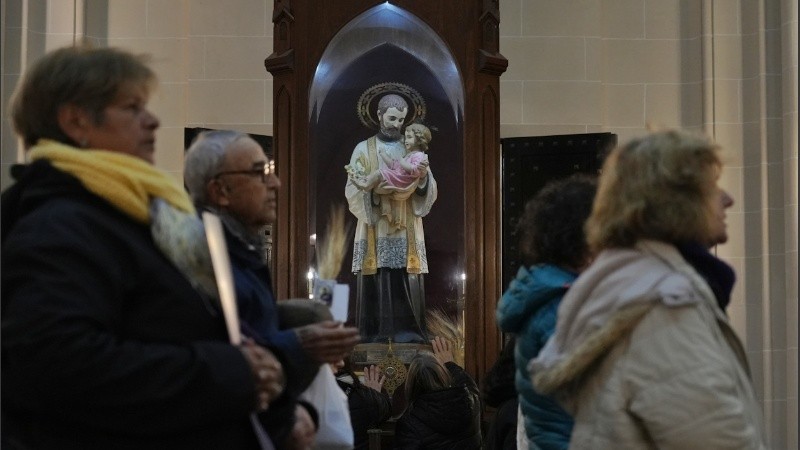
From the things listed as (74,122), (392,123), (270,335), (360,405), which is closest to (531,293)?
(270,335)

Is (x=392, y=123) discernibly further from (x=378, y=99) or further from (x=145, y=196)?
(x=145, y=196)

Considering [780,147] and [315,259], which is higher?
[780,147]

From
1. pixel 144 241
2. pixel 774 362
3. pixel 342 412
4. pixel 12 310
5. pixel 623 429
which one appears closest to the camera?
pixel 12 310

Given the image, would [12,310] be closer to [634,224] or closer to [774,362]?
[634,224]

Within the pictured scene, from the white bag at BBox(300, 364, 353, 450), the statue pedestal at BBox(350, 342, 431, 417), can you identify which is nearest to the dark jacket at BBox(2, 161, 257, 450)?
the white bag at BBox(300, 364, 353, 450)

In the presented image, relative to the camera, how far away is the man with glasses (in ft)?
9.98

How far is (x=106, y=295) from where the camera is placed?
2.64 m

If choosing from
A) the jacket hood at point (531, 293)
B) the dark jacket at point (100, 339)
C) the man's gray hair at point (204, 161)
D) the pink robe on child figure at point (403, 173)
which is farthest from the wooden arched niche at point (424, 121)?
the dark jacket at point (100, 339)

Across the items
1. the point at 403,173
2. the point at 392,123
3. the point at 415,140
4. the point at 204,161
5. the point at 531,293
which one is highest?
the point at 392,123

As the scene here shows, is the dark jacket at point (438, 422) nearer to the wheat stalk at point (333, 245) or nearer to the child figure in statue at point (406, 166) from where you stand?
the wheat stalk at point (333, 245)

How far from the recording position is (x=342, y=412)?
4117 millimetres

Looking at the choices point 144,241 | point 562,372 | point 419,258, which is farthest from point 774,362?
point 144,241

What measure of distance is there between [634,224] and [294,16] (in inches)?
227

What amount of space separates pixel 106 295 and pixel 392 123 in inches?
238
